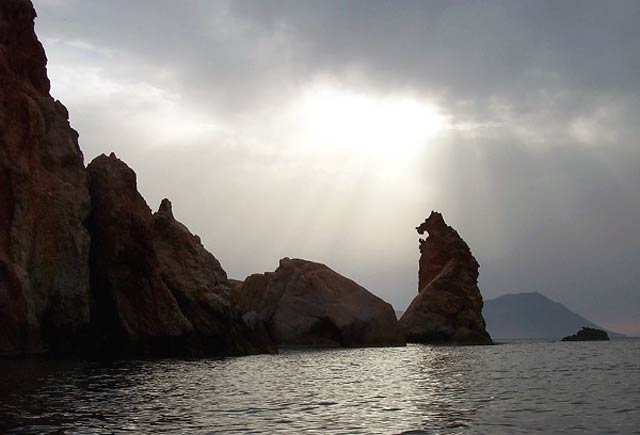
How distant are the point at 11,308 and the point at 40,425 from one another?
25728 mm

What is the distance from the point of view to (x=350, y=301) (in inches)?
3157

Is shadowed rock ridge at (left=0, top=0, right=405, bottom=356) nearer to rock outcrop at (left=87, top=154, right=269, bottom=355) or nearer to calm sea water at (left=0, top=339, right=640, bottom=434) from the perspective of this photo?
rock outcrop at (left=87, top=154, right=269, bottom=355)

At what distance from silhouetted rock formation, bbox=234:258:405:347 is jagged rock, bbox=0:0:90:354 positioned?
116 feet

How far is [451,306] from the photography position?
94688 mm

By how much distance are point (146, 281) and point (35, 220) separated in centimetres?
967

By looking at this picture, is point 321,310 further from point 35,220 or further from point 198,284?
point 35,220

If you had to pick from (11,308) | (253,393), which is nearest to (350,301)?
(11,308)

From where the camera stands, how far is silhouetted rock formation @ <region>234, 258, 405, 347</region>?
79.1 m

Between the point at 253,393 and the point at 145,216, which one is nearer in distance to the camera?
the point at 253,393

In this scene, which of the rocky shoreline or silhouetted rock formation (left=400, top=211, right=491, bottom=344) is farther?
silhouetted rock formation (left=400, top=211, right=491, bottom=344)

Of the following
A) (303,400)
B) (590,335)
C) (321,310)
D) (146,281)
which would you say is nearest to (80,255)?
(146,281)

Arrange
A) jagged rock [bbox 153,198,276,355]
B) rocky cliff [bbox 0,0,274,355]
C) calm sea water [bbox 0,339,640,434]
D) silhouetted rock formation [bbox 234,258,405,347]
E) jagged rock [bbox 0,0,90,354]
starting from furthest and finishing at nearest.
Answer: silhouetted rock formation [bbox 234,258,405,347] → jagged rock [bbox 153,198,276,355] → rocky cliff [bbox 0,0,274,355] → jagged rock [bbox 0,0,90,354] → calm sea water [bbox 0,339,640,434]

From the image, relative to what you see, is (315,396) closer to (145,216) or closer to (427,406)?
(427,406)

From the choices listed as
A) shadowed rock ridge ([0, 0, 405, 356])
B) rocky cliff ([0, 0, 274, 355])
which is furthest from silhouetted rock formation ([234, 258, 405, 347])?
rocky cliff ([0, 0, 274, 355])
